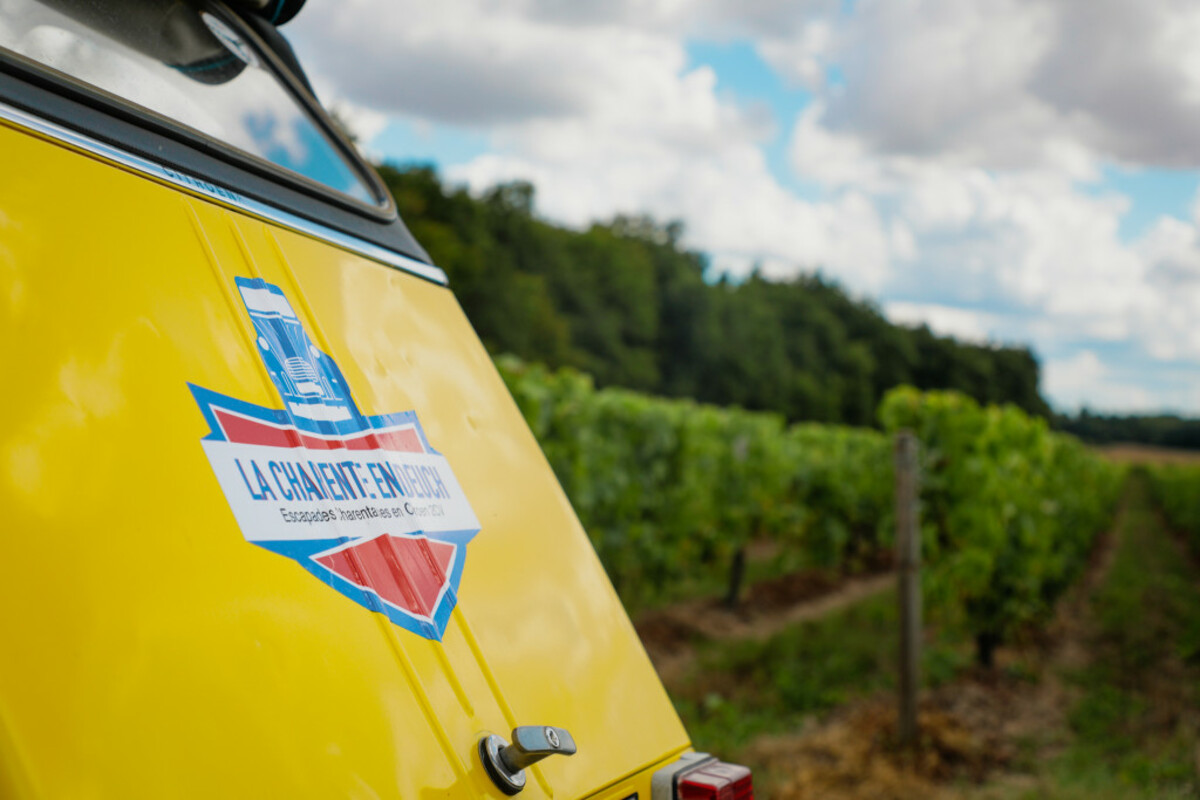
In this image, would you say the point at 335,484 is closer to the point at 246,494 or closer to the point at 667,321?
the point at 246,494

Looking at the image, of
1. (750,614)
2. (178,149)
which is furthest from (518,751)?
(750,614)

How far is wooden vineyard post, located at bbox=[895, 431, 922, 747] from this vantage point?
5367 millimetres

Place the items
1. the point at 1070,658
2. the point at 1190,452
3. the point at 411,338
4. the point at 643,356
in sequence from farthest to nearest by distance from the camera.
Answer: the point at 1190,452 < the point at 643,356 < the point at 1070,658 < the point at 411,338

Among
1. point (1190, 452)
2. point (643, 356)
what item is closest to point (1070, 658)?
point (643, 356)

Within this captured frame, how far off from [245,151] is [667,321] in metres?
58.4

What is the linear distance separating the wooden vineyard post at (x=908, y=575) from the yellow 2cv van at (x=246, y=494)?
4.00 meters

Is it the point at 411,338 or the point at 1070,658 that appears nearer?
the point at 411,338

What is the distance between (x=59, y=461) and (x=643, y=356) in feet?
168

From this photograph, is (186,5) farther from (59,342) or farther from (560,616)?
(560,616)

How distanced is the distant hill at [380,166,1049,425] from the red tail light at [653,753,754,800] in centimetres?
3134

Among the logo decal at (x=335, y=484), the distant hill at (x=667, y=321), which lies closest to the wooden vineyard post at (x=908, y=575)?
the logo decal at (x=335, y=484)

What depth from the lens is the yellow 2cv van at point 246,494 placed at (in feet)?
3.21

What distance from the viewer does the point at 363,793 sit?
1.11 metres

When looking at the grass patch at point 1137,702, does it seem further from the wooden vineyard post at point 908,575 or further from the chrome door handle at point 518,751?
the chrome door handle at point 518,751
